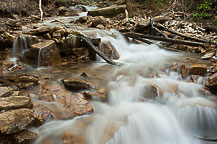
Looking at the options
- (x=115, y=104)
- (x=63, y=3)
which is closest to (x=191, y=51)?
(x=115, y=104)

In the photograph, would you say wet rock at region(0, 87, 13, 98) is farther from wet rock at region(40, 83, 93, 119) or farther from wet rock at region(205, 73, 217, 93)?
wet rock at region(205, 73, 217, 93)

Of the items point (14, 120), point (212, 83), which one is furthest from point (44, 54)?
point (212, 83)

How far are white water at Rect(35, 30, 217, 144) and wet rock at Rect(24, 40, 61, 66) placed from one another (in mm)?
2399

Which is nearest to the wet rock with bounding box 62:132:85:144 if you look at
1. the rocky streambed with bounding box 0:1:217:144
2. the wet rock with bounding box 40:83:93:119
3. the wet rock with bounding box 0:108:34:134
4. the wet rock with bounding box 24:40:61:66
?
the rocky streambed with bounding box 0:1:217:144

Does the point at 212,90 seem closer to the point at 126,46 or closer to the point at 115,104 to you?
the point at 115,104

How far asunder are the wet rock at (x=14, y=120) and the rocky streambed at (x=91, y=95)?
0.01 m

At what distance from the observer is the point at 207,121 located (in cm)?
315

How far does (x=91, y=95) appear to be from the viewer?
3764 mm

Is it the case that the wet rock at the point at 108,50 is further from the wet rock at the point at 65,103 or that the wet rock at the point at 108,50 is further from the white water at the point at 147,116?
the wet rock at the point at 65,103

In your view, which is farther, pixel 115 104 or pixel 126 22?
pixel 126 22

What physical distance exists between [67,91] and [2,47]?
13.1 ft

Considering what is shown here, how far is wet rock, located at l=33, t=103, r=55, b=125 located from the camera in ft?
9.48

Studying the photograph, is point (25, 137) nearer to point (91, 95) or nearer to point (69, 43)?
point (91, 95)

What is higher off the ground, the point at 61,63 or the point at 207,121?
the point at 61,63
